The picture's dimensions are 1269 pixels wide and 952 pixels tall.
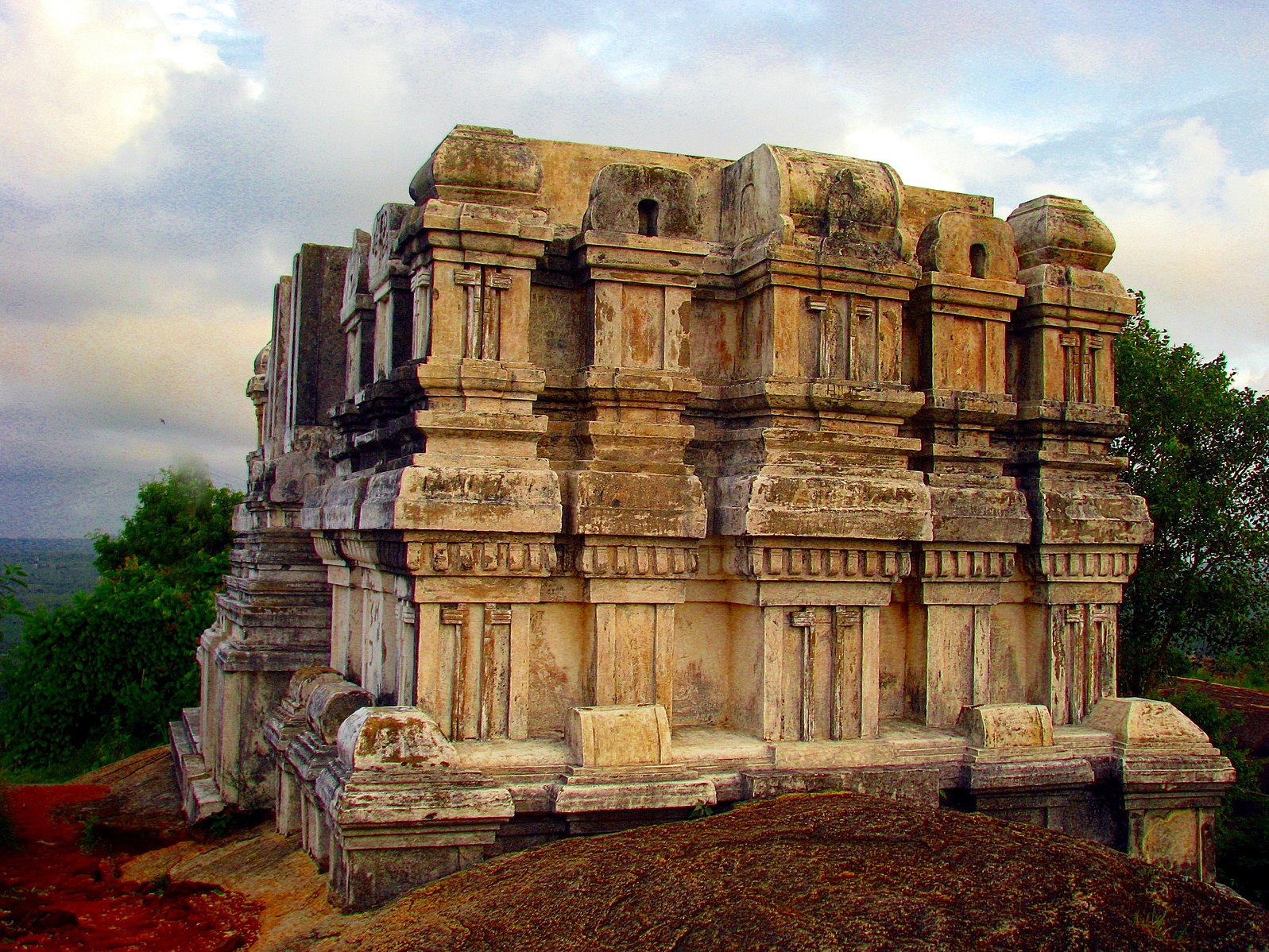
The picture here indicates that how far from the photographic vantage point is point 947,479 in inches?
284

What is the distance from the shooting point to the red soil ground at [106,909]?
5496mm

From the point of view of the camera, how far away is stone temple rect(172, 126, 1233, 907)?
595 centimetres

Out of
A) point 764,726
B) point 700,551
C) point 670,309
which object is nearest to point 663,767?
point 764,726

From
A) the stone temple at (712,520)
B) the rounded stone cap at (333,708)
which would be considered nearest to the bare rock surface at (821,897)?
the stone temple at (712,520)

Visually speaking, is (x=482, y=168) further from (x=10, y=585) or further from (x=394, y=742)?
(x=10, y=585)

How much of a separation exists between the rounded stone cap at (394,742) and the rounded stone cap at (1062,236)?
5.05 m

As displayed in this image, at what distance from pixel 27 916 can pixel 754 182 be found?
18.7 feet

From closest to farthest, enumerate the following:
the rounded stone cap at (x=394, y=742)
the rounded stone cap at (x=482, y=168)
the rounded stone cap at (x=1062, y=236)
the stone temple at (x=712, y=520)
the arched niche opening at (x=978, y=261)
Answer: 1. the rounded stone cap at (x=394, y=742)
2. the stone temple at (x=712, y=520)
3. the rounded stone cap at (x=482, y=168)
4. the arched niche opening at (x=978, y=261)
5. the rounded stone cap at (x=1062, y=236)

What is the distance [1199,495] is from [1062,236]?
238 inches

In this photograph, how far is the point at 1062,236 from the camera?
778cm

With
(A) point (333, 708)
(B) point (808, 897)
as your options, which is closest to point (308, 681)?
(A) point (333, 708)

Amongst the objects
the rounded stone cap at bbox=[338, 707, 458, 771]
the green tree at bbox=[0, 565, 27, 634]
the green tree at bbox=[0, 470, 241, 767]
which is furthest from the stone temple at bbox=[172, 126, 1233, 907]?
the green tree at bbox=[0, 470, 241, 767]

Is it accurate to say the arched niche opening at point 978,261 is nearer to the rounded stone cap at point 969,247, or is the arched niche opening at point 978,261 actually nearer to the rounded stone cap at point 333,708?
the rounded stone cap at point 969,247

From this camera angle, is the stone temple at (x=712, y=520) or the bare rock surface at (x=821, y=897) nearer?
the bare rock surface at (x=821, y=897)
